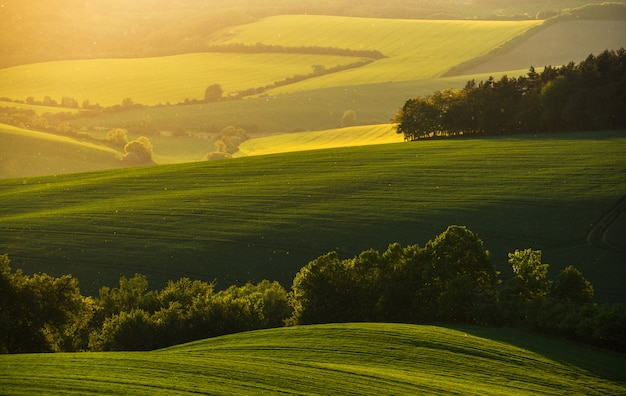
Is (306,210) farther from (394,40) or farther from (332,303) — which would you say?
(394,40)

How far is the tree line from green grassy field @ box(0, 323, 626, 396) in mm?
3056

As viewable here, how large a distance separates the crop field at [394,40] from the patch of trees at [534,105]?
196 ft

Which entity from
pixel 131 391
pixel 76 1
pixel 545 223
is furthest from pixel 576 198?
pixel 76 1

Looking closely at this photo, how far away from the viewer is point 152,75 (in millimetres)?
165000

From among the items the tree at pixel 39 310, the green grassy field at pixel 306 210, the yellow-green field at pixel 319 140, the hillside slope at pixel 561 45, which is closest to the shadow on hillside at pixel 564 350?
the green grassy field at pixel 306 210

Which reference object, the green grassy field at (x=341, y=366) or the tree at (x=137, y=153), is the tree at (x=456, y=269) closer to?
the green grassy field at (x=341, y=366)

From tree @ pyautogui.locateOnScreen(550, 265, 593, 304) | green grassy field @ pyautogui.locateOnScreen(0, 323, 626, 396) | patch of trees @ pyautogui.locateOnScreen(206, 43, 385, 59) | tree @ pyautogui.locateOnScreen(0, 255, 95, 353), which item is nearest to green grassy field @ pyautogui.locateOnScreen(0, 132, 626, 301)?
tree @ pyautogui.locateOnScreen(550, 265, 593, 304)

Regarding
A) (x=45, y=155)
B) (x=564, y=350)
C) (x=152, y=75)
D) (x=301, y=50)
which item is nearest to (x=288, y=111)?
(x=152, y=75)

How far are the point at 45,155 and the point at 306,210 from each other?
50.1 metres

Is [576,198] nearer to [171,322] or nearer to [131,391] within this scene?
[171,322]

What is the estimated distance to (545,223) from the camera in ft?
202

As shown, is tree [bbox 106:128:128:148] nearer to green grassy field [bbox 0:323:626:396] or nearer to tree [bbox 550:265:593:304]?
tree [bbox 550:265:593:304]

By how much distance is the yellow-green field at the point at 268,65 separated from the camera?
153000mm

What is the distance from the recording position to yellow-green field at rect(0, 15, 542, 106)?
153000 millimetres
